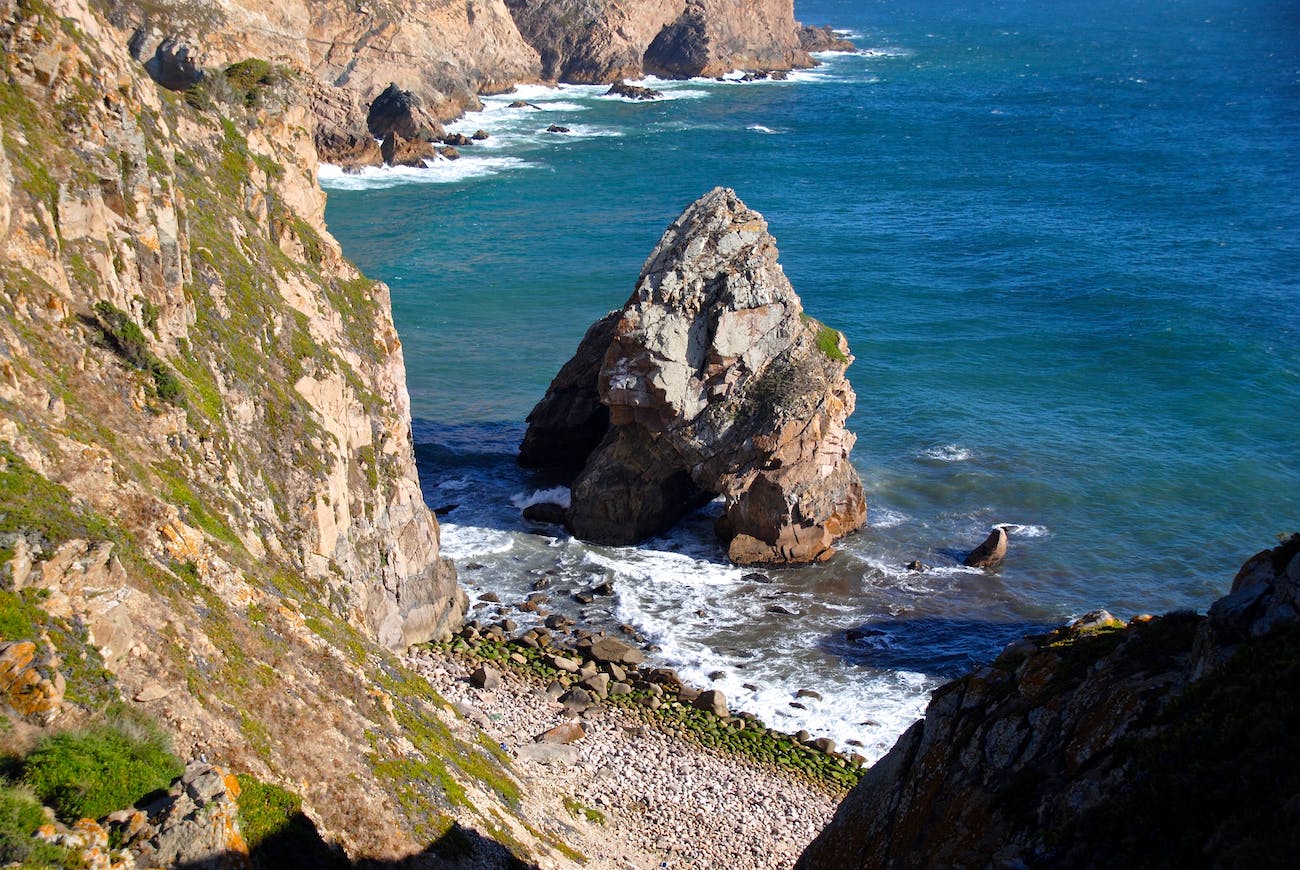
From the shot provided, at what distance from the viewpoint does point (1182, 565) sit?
4275 centimetres

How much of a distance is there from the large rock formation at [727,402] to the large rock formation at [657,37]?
11116 cm

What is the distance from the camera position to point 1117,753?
13.5 meters

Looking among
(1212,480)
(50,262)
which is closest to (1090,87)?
(1212,480)

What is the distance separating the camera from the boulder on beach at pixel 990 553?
140 feet

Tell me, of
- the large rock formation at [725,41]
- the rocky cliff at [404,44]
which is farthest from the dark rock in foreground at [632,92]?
the large rock formation at [725,41]

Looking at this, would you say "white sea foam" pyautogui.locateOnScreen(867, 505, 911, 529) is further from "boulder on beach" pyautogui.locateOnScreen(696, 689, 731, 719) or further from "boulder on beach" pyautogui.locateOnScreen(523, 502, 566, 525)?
"boulder on beach" pyautogui.locateOnScreen(696, 689, 731, 719)

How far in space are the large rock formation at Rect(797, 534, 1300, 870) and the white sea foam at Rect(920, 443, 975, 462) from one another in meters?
35.2

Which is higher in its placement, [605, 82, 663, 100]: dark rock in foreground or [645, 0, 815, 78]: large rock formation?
[645, 0, 815, 78]: large rock formation

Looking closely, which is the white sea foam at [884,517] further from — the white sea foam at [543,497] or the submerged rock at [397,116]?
the submerged rock at [397,116]

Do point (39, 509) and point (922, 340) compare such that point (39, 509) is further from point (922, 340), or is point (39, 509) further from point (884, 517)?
point (922, 340)

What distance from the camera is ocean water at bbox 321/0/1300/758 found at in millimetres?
40125

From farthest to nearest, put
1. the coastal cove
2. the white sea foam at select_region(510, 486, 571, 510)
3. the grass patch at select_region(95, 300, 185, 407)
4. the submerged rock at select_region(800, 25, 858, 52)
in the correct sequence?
the submerged rock at select_region(800, 25, 858, 52) < the white sea foam at select_region(510, 486, 571, 510) < the grass patch at select_region(95, 300, 185, 407) < the coastal cove

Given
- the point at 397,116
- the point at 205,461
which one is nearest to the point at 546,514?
the point at 205,461

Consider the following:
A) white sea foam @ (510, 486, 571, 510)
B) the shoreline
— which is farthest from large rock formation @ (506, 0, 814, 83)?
the shoreline
